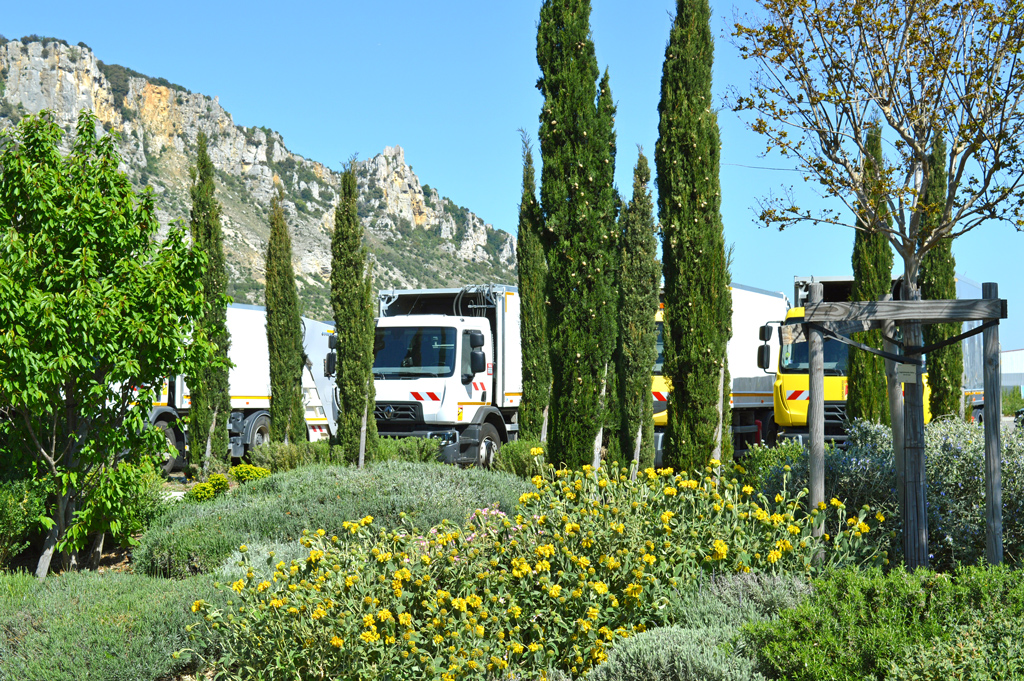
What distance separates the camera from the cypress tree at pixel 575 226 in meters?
9.91

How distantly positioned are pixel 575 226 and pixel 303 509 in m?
4.82

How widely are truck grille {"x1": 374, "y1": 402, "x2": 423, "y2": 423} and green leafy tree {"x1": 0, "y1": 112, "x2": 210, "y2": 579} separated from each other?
6840 mm

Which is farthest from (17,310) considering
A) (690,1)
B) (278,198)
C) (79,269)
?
(278,198)

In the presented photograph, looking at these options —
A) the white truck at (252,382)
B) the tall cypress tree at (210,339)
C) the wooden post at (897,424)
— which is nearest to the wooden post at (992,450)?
the wooden post at (897,424)

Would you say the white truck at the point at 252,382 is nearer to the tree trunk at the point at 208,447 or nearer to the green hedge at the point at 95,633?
the tree trunk at the point at 208,447

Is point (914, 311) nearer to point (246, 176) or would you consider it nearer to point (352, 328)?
point (352, 328)

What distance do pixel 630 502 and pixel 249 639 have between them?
2368mm

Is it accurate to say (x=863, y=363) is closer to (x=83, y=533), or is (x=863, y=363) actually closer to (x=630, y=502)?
(x=630, y=502)

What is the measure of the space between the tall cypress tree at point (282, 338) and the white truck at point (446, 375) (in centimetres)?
262

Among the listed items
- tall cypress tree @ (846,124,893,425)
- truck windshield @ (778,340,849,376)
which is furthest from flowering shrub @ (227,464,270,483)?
tall cypress tree @ (846,124,893,425)

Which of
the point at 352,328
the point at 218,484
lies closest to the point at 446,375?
the point at 352,328

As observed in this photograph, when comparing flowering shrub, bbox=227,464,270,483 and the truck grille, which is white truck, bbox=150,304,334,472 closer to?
the truck grille

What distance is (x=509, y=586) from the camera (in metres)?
4.34

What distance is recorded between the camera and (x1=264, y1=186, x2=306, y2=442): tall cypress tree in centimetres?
1605
